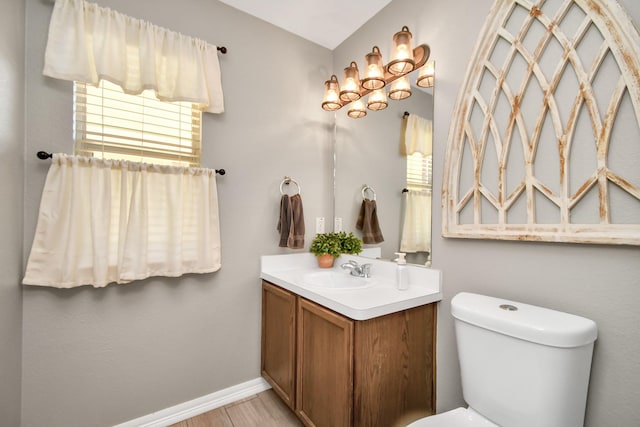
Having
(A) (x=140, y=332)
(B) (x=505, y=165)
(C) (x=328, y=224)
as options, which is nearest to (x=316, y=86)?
(C) (x=328, y=224)

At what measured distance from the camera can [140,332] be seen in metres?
1.53

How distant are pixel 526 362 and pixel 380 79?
151 centimetres

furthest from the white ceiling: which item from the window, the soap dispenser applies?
the soap dispenser

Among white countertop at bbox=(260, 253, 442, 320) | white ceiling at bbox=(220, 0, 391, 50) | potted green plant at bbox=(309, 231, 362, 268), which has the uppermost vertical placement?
white ceiling at bbox=(220, 0, 391, 50)

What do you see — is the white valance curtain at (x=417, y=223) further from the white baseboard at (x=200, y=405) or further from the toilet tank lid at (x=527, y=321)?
the white baseboard at (x=200, y=405)

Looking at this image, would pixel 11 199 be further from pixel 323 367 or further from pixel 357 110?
pixel 357 110

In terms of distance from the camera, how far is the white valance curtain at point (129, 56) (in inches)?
51.1

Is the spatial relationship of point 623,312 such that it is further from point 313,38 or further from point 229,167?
point 313,38

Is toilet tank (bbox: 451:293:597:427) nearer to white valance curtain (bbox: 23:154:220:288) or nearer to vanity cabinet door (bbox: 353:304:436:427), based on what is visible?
vanity cabinet door (bbox: 353:304:436:427)

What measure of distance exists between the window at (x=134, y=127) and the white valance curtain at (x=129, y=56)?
0.09 meters

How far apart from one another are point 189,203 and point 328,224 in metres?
1.04

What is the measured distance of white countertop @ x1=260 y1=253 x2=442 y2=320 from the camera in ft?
3.89

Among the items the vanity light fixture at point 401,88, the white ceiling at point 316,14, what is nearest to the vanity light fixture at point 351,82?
the vanity light fixture at point 401,88

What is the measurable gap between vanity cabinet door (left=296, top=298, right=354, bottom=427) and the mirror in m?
0.61
